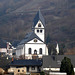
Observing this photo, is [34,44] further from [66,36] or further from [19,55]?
[66,36]

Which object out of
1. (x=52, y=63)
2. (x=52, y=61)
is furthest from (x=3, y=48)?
(x=52, y=63)

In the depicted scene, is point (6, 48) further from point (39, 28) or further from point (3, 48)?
point (39, 28)

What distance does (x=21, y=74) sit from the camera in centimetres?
6950

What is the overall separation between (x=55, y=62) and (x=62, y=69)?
11.1 meters

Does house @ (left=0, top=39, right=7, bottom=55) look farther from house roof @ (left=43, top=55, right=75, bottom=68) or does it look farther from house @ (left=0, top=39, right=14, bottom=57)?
house roof @ (left=43, top=55, right=75, bottom=68)

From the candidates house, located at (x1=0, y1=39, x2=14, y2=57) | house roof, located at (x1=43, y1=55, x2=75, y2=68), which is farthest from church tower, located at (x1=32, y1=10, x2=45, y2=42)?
house roof, located at (x1=43, y1=55, x2=75, y2=68)

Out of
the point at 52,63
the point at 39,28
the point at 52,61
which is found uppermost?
the point at 39,28

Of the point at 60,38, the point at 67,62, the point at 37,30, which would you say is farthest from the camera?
the point at 60,38

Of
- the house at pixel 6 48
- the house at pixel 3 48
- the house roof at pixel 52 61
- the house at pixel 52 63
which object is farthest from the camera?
the house at pixel 3 48

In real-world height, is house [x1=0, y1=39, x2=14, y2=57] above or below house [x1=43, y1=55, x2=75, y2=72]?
above

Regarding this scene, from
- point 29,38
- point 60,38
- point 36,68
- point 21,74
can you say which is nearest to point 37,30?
point 29,38

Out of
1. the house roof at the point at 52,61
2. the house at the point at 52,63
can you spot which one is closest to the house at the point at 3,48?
the house roof at the point at 52,61

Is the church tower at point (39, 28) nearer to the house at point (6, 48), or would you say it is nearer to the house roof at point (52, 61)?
the house at point (6, 48)

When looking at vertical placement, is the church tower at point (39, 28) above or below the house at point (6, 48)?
above
